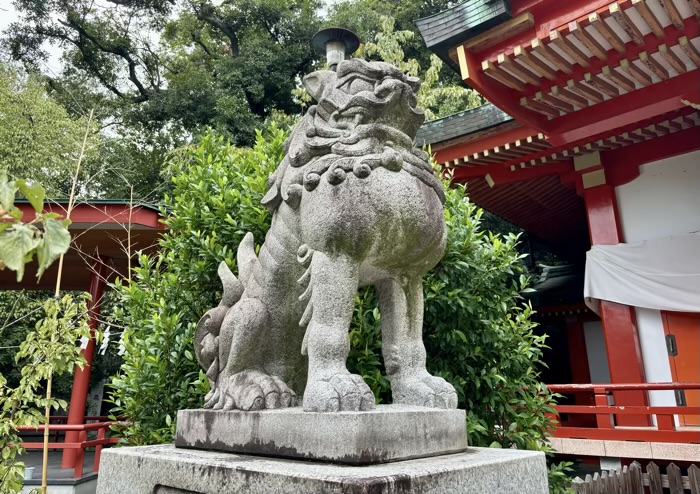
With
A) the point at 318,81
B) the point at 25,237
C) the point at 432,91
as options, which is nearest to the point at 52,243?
the point at 25,237

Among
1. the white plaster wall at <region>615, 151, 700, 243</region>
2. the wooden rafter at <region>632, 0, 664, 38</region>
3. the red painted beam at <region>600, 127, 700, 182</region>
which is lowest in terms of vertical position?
the white plaster wall at <region>615, 151, 700, 243</region>

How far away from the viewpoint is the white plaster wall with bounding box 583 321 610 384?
31.8ft

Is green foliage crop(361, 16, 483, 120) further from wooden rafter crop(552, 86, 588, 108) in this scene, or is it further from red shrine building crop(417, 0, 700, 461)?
wooden rafter crop(552, 86, 588, 108)

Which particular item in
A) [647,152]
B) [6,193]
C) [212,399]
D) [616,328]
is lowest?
[212,399]

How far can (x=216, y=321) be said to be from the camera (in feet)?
7.01

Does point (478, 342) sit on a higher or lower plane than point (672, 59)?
lower

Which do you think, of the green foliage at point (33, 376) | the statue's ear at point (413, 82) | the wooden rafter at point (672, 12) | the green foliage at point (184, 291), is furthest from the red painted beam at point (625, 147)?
the green foliage at point (33, 376)

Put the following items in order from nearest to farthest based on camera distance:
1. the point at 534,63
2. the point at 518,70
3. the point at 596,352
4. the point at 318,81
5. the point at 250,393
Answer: the point at 250,393 < the point at 318,81 < the point at 534,63 < the point at 518,70 < the point at 596,352

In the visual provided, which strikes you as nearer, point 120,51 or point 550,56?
point 550,56

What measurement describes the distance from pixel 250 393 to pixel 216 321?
1.40 ft

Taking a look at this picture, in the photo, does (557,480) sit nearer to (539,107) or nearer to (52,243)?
(52,243)

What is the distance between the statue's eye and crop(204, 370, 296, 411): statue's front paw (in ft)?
3.86

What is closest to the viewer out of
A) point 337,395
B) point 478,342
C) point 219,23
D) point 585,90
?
point 337,395

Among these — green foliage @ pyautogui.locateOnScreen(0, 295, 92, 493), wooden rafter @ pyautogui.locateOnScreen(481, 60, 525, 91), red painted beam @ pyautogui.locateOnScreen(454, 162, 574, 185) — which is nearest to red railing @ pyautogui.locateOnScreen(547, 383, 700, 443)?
red painted beam @ pyautogui.locateOnScreen(454, 162, 574, 185)
